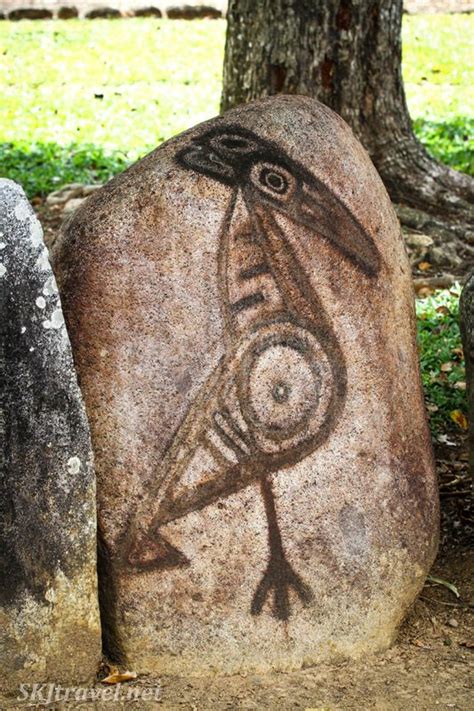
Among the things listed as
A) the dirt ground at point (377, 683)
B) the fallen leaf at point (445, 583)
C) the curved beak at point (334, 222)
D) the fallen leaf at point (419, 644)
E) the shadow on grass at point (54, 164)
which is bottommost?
the fallen leaf at point (445, 583)

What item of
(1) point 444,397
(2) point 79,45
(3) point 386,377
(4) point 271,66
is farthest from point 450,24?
(3) point 386,377

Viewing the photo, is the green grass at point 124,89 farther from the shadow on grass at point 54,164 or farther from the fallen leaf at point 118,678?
the fallen leaf at point 118,678

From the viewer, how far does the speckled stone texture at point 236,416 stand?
2893 millimetres

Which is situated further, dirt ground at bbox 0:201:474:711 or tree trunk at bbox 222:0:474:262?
tree trunk at bbox 222:0:474:262

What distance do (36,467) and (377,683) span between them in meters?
1.09

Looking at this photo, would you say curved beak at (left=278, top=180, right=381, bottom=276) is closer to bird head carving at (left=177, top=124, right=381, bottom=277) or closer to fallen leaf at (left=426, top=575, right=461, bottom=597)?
bird head carving at (left=177, top=124, right=381, bottom=277)

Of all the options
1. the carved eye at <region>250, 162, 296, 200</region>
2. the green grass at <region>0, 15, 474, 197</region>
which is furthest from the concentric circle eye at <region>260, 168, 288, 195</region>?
the green grass at <region>0, 15, 474, 197</region>

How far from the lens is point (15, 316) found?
Result: 267 centimetres

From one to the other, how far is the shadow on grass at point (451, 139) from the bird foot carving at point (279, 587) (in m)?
5.52

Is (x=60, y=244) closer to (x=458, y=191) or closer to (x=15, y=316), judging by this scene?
(x=15, y=316)

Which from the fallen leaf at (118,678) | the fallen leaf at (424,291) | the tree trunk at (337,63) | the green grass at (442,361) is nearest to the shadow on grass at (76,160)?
the tree trunk at (337,63)

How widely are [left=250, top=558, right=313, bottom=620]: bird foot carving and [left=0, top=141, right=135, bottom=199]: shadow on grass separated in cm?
499

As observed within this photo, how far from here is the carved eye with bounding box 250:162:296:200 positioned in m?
3.04

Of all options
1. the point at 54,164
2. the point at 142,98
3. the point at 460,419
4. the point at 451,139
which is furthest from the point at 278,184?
the point at 142,98
